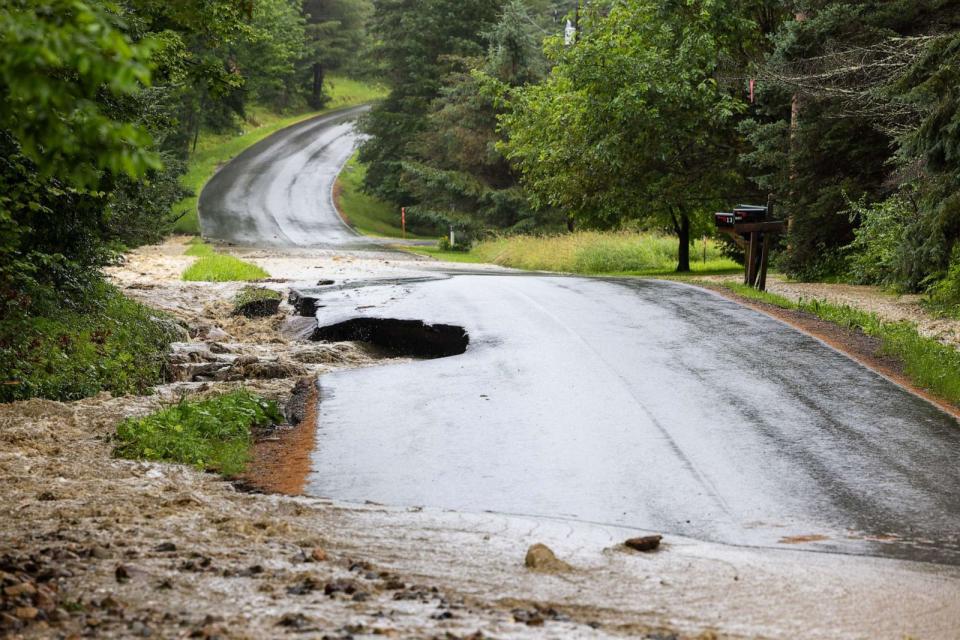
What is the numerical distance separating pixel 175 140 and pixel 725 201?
121 feet

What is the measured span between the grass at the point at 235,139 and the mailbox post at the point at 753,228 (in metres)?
27.8

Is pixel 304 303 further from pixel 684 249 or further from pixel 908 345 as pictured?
pixel 684 249

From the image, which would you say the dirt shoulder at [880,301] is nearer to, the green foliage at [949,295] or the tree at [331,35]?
the green foliage at [949,295]

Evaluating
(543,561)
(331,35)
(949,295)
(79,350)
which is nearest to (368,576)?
(543,561)

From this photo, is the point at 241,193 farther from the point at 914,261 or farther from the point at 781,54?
the point at 914,261

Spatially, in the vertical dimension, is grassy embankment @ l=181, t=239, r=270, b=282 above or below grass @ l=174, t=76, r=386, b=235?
below

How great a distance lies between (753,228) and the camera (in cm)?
2042

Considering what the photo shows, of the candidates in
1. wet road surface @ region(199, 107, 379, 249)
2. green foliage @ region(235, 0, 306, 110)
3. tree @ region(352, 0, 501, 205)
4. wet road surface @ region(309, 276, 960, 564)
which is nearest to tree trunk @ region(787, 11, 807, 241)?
wet road surface @ region(309, 276, 960, 564)

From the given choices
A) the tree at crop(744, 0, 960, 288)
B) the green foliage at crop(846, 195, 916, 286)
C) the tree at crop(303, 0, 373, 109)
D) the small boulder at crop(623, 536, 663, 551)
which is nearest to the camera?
the small boulder at crop(623, 536, 663, 551)

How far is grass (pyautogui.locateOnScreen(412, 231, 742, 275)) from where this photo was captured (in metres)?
33.3

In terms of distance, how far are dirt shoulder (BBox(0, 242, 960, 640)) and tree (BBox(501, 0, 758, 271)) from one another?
22186 millimetres

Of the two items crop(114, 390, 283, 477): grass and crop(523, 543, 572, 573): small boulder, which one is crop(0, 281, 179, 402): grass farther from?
crop(523, 543, 572, 573): small boulder

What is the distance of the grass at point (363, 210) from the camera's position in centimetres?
5101

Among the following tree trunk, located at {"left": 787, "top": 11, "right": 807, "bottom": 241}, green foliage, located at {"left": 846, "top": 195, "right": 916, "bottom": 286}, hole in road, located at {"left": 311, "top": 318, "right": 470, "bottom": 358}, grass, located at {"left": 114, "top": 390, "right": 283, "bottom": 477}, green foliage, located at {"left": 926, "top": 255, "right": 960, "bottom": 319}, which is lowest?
grass, located at {"left": 114, "top": 390, "right": 283, "bottom": 477}
